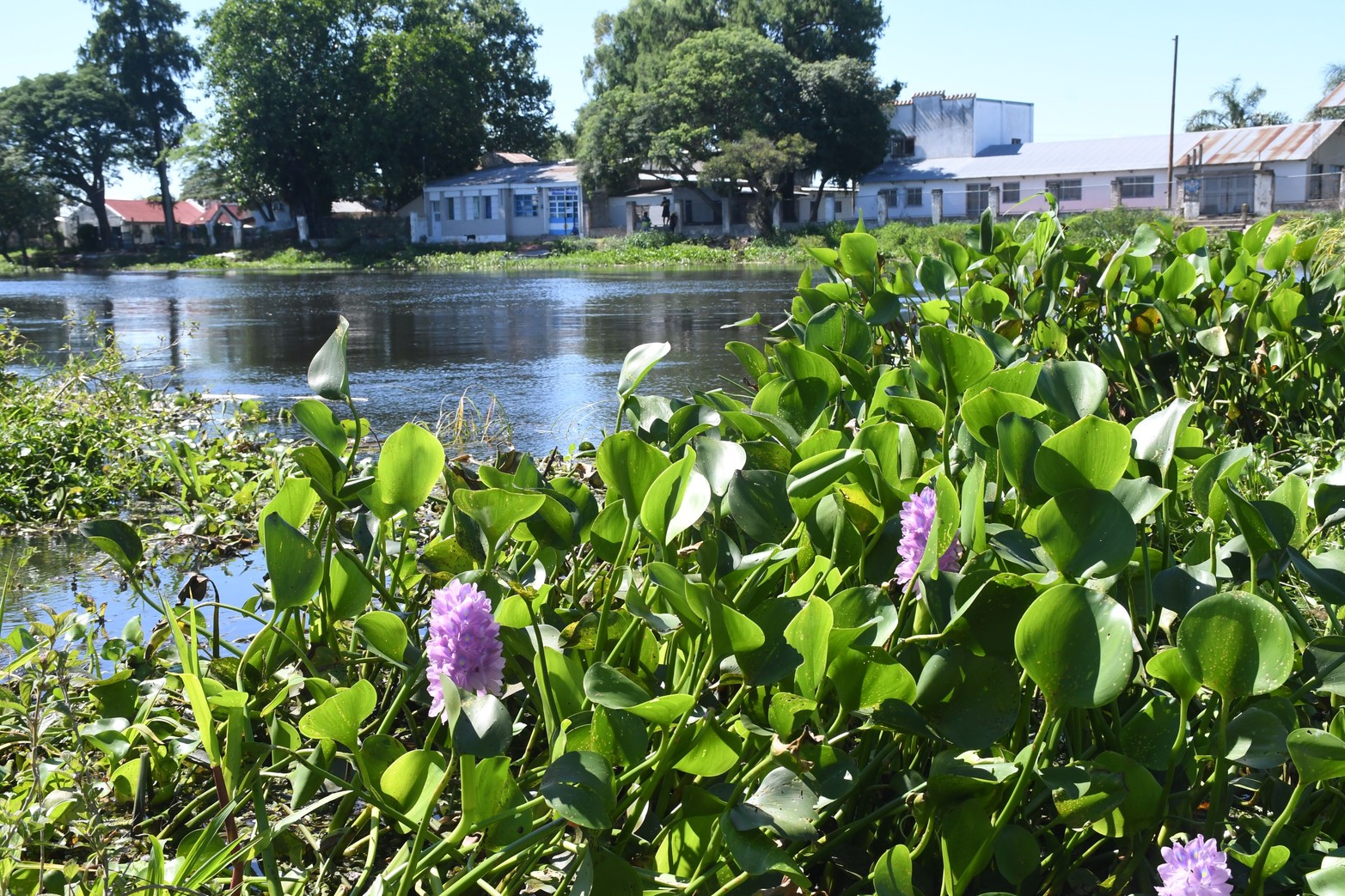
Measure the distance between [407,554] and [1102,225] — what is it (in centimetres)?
2604

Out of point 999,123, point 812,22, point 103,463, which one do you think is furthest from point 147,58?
point 103,463

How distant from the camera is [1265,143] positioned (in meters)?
36.8

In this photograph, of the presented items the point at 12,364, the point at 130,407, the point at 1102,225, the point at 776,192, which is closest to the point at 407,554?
the point at 130,407

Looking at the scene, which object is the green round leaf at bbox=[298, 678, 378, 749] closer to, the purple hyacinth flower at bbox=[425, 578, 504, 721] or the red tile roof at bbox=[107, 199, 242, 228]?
the purple hyacinth flower at bbox=[425, 578, 504, 721]

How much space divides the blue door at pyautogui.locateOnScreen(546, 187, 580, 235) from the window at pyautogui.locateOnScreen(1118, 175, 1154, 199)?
66.1 feet

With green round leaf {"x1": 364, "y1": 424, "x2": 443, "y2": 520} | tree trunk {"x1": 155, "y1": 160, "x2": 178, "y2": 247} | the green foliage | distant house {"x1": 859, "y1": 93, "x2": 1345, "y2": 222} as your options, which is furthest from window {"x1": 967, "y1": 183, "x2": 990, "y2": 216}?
green round leaf {"x1": 364, "y1": 424, "x2": 443, "y2": 520}

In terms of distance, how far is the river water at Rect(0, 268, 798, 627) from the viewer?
4869 mm

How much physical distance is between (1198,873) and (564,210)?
45.8 metres

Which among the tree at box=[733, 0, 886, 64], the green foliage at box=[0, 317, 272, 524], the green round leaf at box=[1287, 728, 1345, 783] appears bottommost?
the green foliage at box=[0, 317, 272, 524]

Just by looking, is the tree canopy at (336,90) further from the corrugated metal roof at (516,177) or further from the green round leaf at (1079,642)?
the green round leaf at (1079,642)

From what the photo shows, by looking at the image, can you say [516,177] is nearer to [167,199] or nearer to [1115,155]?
[167,199]

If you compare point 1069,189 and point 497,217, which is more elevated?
point 1069,189

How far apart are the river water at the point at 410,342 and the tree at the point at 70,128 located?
34.0m

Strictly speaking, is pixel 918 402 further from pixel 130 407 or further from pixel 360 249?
pixel 360 249
